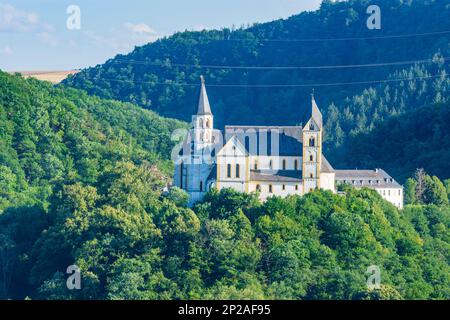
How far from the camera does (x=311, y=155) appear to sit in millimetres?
70438

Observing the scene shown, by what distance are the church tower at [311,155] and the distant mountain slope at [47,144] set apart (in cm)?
1773

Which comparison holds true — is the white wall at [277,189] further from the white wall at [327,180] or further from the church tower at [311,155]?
the white wall at [327,180]

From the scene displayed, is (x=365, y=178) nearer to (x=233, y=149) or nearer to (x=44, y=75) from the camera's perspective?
(x=233, y=149)

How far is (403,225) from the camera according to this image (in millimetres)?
76312

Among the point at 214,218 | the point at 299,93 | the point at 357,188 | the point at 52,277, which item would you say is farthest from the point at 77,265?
the point at 299,93

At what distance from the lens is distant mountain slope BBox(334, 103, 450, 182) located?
366 feet

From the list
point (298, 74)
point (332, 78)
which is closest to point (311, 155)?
point (332, 78)

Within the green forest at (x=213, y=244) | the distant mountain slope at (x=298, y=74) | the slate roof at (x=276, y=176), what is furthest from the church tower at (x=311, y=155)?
the distant mountain slope at (x=298, y=74)

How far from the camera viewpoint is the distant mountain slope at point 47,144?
93.1 m

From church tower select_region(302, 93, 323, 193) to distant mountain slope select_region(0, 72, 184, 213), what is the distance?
17732 mm

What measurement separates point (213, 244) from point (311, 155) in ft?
26.2

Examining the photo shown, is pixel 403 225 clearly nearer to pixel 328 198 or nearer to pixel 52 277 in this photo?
pixel 328 198

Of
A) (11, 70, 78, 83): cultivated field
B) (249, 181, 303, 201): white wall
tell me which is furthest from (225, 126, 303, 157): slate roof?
(11, 70, 78, 83): cultivated field

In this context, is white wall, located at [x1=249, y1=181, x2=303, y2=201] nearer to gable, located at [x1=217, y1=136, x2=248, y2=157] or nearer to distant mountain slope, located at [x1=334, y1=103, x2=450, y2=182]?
gable, located at [x1=217, y1=136, x2=248, y2=157]
